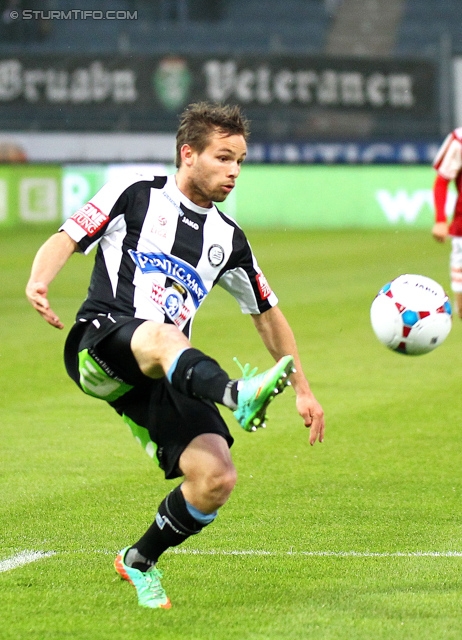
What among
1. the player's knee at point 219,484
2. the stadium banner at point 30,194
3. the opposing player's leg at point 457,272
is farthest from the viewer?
the stadium banner at point 30,194

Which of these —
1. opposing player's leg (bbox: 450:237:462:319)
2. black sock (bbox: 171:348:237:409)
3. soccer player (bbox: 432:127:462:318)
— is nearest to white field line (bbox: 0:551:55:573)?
black sock (bbox: 171:348:237:409)

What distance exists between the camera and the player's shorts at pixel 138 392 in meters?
4.20

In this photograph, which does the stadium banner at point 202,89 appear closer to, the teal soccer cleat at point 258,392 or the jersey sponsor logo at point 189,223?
the jersey sponsor logo at point 189,223

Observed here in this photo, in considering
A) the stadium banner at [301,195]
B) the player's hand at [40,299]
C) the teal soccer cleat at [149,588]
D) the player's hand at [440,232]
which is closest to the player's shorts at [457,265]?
the player's hand at [440,232]

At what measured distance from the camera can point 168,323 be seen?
4.41 metres

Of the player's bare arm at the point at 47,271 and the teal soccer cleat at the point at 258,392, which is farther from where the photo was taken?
the player's bare arm at the point at 47,271

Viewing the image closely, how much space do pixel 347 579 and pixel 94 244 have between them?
161cm

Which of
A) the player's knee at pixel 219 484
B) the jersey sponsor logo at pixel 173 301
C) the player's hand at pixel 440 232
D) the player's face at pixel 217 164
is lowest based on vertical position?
the player's hand at pixel 440 232

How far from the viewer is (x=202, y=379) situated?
3846mm

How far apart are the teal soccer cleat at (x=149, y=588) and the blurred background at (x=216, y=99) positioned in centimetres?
1961

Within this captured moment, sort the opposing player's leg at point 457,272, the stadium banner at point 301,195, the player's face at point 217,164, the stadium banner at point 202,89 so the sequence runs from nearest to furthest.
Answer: the player's face at point 217,164 < the opposing player's leg at point 457,272 < the stadium banner at point 301,195 < the stadium banner at point 202,89

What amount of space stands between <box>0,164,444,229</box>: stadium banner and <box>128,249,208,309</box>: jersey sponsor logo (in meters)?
19.2

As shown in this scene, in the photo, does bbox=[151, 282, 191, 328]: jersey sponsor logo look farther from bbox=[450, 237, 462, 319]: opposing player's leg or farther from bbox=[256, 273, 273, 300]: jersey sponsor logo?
bbox=[450, 237, 462, 319]: opposing player's leg

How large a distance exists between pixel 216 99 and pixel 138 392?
22.6 meters
